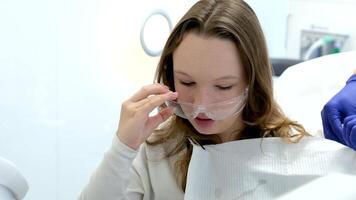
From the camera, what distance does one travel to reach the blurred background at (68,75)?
994mm

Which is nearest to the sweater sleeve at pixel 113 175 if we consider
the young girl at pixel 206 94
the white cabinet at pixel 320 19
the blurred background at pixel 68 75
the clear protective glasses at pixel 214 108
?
the young girl at pixel 206 94

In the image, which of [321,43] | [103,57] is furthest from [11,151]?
[321,43]

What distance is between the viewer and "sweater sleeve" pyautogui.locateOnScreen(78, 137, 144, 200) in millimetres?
866

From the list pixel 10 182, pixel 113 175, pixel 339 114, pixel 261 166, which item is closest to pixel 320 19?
pixel 339 114

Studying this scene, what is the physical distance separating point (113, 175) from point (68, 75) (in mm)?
335

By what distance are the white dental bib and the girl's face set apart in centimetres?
8

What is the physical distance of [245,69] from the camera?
0.89 m

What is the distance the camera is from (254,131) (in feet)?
3.23

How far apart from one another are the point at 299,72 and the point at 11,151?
0.82 metres

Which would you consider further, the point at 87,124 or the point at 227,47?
the point at 87,124

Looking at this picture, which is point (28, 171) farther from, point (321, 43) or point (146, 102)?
point (321, 43)

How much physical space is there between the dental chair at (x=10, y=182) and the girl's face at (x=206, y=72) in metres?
0.31

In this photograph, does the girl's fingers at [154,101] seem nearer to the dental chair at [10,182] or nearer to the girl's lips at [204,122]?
the girl's lips at [204,122]

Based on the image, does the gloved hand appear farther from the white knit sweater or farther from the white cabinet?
the white cabinet
